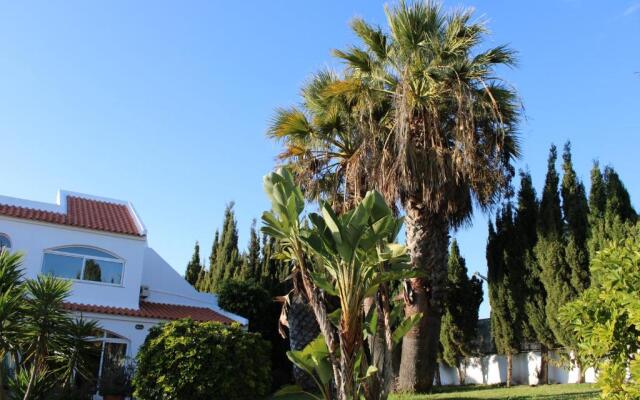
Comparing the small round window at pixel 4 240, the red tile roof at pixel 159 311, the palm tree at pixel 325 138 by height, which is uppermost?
the palm tree at pixel 325 138

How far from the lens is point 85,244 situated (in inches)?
847

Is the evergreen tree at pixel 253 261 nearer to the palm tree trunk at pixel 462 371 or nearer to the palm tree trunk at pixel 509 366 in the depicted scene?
the palm tree trunk at pixel 462 371

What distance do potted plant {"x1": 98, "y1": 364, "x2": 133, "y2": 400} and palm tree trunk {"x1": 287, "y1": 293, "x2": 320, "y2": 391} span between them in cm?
546

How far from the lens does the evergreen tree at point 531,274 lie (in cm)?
1750

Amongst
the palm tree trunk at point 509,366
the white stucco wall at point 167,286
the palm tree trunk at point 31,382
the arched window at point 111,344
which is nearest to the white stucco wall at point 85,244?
the arched window at point 111,344

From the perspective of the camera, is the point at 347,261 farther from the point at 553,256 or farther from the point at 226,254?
the point at 226,254

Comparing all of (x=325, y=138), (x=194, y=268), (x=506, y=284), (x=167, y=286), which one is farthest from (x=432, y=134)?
(x=194, y=268)

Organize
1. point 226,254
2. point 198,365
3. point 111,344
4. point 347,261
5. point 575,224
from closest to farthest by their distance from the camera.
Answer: point 347,261 → point 198,365 → point 575,224 → point 111,344 → point 226,254

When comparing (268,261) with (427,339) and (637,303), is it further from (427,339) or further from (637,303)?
(637,303)

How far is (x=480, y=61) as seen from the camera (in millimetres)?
15453

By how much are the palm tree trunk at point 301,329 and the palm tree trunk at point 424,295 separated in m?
5.30

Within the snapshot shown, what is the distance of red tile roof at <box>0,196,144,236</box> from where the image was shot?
68.6ft

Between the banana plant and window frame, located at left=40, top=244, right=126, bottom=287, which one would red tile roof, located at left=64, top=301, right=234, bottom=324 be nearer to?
window frame, located at left=40, top=244, right=126, bottom=287

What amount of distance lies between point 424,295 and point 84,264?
12.9 meters
